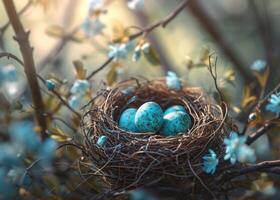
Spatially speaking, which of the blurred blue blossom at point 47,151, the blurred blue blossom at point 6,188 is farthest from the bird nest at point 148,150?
the blurred blue blossom at point 6,188

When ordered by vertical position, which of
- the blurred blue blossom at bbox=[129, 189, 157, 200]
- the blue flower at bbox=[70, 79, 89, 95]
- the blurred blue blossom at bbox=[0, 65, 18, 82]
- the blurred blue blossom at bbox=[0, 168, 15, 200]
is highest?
the blurred blue blossom at bbox=[0, 65, 18, 82]

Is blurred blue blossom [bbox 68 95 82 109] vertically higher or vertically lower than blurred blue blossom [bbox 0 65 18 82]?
lower

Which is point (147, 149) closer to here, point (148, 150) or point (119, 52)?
point (148, 150)

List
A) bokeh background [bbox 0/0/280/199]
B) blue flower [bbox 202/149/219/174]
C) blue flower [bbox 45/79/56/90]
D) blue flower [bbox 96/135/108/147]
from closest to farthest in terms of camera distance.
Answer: blue flower [bbox 202/149/219/174], blue flower [bbox 96/135/108/147], blue flower [bbox 45/79/56/90], bokeh background [bbox 0/0/280/199]

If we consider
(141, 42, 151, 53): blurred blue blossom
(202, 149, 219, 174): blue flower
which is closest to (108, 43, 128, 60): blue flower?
(141, 42, 151, 53): blurred blue blossom

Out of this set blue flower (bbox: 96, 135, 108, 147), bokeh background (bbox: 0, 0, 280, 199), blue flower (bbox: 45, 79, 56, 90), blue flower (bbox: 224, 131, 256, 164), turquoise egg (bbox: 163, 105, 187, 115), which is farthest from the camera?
bokeh background (bbox: 0, 0, 280, 199)

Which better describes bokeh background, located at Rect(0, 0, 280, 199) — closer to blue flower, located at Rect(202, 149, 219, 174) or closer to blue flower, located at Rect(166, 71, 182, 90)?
blue flower, located at Rect(166, 71, 182, 90)

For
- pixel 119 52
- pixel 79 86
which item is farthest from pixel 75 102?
pixel 119 52
